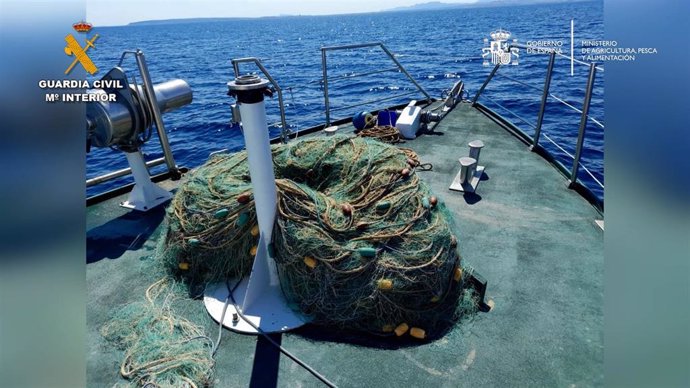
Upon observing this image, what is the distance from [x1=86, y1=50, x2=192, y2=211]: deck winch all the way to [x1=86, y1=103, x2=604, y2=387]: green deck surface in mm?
337

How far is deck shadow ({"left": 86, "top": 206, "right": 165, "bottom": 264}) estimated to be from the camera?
3.96 meters

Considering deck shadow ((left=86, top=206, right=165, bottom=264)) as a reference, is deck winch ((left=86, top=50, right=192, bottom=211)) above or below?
above

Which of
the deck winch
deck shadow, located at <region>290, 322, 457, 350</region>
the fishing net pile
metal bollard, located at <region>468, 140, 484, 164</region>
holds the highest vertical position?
the deck winch

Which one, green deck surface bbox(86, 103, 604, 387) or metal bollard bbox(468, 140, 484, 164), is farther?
metal bollard bbox(468, 140, 484, 164)

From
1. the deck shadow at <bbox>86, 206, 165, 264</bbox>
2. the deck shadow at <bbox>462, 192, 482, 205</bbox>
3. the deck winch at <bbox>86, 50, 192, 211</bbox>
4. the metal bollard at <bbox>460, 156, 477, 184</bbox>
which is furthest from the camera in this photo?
the metal bollard at <bbox>460, 156, 477, 184</bbox>

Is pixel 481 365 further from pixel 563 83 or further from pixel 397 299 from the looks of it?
pixel 563 83

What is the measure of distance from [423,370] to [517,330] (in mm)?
797

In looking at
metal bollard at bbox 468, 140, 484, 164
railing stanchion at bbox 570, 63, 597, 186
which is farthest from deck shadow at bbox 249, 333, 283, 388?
railing stanchion at bbox 570, 63, 597, 186

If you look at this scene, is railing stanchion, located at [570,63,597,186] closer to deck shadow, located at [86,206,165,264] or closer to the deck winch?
the deck winch

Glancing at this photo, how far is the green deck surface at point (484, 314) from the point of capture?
8.23 ft

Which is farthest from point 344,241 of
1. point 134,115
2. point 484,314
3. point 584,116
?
point 584,116

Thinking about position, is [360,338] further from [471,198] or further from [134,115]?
[134,115]

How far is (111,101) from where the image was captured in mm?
4145

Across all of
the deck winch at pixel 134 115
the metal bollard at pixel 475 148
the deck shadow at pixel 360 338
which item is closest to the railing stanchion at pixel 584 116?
the metal bollard at pixel 475 148
